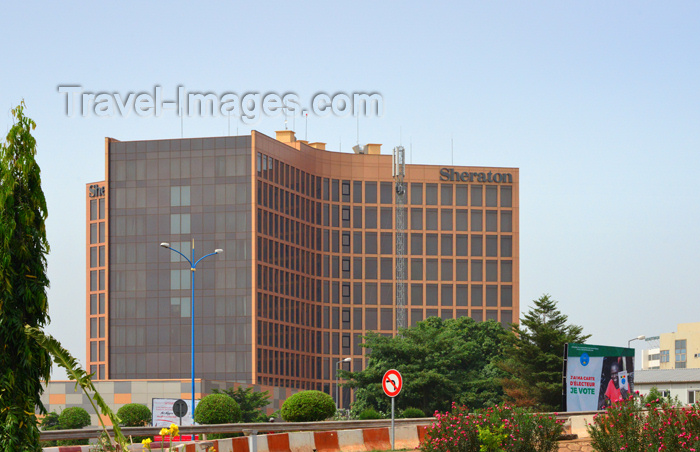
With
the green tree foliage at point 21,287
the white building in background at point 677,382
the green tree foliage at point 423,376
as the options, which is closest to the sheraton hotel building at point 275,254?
the white building in background at point 677,382

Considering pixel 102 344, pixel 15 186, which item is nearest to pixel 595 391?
pixel 15 186

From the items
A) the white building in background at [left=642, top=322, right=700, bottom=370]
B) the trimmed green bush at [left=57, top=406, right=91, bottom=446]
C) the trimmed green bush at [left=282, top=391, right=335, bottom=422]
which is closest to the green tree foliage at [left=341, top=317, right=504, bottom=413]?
the trimmed green bush at [left=57, top=406, right=91, bottom=446]

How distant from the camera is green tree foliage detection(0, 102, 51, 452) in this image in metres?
14.2

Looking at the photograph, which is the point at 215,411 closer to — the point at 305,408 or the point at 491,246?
the point at 305,408

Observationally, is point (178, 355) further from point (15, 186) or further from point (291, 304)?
point (15, 186)

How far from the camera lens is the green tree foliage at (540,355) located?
206 feet

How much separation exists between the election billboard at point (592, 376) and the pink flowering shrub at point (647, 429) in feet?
48.4

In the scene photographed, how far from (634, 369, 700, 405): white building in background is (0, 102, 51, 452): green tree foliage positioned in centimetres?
7549

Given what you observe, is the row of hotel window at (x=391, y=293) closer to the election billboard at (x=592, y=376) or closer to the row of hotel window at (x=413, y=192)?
the row of hotel window at (x=413, y=192)

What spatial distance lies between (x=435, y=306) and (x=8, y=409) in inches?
4506

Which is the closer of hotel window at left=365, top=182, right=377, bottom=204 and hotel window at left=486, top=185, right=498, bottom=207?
hotel window at left=365, top=182, right=377, bottom=204

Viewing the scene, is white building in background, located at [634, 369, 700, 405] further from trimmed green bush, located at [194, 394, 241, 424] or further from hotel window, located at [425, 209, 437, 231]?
trimmed green bush, located at [194, 394, 241, 424]

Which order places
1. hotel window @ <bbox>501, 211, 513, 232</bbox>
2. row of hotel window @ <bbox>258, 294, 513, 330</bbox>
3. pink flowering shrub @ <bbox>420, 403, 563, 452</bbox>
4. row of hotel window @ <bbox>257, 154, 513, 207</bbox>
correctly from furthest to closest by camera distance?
hotel window @ <bbox>501, 211, 513, 232</bbox> → row of hotel window @ <bbox>257, 154, 513, 207</bbox> → row of hotel window @ <bbox>258, 294, 513, 330</bbox> → pink flowering shrub @ <bbox>420, 403, 563, 452</bbox>

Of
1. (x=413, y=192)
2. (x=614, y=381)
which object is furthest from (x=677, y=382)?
(x=614, y=381)
